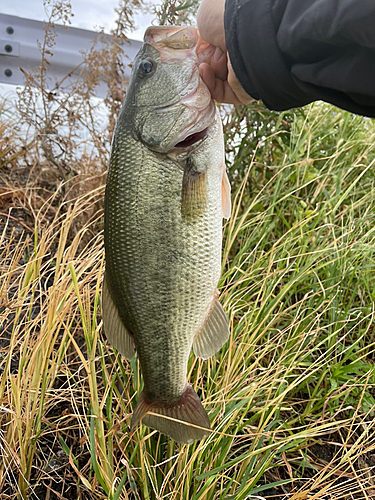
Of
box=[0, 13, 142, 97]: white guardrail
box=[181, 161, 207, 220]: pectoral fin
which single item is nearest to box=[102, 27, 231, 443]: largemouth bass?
box=[181, 161, 207, 220]: pectoral fin

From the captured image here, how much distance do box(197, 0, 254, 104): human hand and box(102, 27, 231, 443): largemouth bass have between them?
39 millimetres

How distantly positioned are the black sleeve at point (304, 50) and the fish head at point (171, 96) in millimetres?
152

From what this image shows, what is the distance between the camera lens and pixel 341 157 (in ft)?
10.9

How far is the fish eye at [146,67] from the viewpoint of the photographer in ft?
4.21

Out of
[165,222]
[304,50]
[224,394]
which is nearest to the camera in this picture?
[304,50]

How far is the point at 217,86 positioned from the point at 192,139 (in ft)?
1.09

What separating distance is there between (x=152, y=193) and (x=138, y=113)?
26 centimetres

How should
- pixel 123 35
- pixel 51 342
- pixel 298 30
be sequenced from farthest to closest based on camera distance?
1. pixel 123 35
2. pixel 51 342
3. pixel 298 30

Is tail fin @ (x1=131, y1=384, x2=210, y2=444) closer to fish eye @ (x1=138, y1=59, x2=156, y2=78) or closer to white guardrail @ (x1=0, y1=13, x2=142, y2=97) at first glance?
fish eye @ (x1=138, y1=59, x2=156, y2=78)

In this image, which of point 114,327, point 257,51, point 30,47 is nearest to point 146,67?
point 257,51

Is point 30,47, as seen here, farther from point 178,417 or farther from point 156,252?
point 178,417

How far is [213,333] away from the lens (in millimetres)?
1325

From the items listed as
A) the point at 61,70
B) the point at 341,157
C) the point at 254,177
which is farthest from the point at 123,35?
the point at 61,70

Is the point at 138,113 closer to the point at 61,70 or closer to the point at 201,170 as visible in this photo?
the point at 201,170
